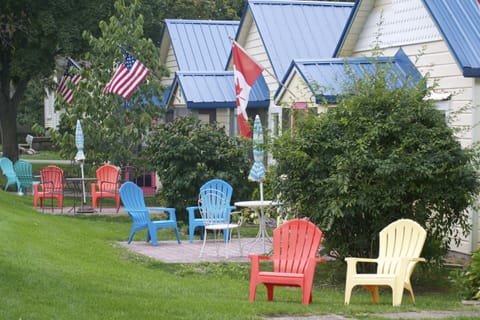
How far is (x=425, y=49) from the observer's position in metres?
14.4

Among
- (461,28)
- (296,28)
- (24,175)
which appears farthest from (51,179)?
(461,28)

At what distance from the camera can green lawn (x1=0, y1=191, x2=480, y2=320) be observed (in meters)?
8.77

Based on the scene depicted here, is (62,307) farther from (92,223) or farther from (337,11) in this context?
(337,11)

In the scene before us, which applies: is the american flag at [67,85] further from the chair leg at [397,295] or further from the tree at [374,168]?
the chair leg at [397,295]

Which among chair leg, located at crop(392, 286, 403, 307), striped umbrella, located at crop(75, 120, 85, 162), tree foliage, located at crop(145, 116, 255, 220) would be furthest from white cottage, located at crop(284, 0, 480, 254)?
striped umbrella, located at crop(75, 120, 85, 162)

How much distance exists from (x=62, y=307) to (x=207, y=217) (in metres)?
7.17

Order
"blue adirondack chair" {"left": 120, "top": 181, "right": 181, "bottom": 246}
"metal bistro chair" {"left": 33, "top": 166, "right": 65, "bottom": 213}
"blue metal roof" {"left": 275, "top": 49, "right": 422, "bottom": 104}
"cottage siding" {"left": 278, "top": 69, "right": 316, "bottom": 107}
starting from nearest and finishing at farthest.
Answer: "blue metal roof" {"left": 275, "top": 49, "right": 422, "bottom": 104} < "blue adirondack chair" {"left": 120, "top": 181, "right": 181, "bottom": 246} < "cottage siding" {"left": 278, "top": 69, "right": 316, "bottom": 107} < "metal bistro chair" {"left": 33, "top": 166, "right": 65, "bottom": 213}

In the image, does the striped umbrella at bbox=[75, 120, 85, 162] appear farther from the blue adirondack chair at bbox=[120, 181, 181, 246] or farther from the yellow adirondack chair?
the yellow adirondack chair

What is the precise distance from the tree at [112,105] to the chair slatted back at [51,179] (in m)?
1.76

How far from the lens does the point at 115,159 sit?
2380 centimetres

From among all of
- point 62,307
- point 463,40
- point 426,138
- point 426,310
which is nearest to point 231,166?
point 463,40

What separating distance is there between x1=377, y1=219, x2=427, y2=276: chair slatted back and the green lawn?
47cm

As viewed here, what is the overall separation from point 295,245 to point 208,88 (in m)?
12.6

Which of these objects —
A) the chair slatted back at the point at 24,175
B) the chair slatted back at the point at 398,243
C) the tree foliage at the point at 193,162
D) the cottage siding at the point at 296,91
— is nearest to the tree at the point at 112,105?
the chair slatted back at the point at 24,175
